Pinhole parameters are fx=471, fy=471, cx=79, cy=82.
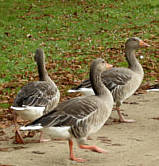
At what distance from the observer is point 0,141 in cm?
892

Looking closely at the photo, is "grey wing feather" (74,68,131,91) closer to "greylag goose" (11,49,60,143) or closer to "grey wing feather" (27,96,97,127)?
"greylag goose" (11,49,60,143)

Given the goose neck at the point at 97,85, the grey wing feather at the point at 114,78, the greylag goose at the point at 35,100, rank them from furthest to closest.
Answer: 1. the grey wing feather at the point at 114,78
2. the greylag goose at the point at 35,100
3. the goose neck at the point at 97,85

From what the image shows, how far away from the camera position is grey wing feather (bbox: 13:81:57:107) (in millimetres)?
8523

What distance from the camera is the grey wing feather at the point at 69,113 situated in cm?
702

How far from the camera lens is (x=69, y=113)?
7168 mm

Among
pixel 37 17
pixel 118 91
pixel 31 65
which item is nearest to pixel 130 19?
pixel 37 17

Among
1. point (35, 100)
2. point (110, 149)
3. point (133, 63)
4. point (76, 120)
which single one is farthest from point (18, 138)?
point (133, 63)

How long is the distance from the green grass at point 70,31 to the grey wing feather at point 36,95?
510 centimetres

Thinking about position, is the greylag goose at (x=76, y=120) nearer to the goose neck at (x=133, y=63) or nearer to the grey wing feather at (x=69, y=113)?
the grey wing feather at (x=69, y=113)

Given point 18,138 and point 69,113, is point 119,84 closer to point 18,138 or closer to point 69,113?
point 18,138

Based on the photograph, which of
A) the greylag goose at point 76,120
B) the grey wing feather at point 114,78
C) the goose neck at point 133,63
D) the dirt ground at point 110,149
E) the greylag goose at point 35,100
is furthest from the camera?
the goose neck at point 133,63

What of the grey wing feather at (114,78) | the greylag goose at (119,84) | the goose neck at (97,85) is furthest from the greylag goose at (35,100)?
the goose neck at (97,85)

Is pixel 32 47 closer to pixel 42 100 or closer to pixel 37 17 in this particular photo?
pixel 37 17

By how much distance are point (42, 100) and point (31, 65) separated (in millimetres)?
7721
